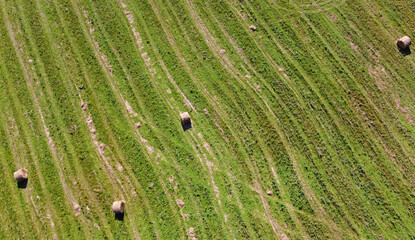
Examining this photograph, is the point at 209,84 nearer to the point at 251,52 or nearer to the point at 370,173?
the point at 251,52

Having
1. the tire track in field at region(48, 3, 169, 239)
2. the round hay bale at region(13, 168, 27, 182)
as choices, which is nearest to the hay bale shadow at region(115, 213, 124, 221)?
the tire track in field at region(48, 3, 169, 239)

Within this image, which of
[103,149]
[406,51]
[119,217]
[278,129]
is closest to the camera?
[119,217]

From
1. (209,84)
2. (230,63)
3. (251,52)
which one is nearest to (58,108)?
(209,84)

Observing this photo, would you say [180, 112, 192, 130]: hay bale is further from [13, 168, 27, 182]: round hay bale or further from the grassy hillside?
[13, 168, 27, 182]: round hay bale

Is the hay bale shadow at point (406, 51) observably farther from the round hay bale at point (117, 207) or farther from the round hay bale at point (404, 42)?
the round hay bale at point (117, 207)

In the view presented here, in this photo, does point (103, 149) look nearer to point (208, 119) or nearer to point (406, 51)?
point (208, 119)

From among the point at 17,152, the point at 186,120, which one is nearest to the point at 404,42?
the point at 186,120
